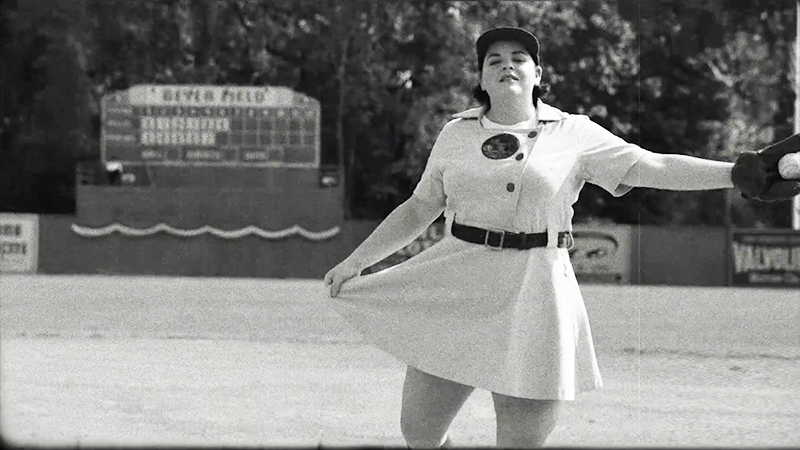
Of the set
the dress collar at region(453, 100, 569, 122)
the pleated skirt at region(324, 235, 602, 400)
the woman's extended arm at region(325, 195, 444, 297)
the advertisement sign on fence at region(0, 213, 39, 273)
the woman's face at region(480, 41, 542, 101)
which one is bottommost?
the advertisement sign on fence at region(0, 213, 39, 273)

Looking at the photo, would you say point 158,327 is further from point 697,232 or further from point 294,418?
point 697,232

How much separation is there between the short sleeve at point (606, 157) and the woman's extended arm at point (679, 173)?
2cm

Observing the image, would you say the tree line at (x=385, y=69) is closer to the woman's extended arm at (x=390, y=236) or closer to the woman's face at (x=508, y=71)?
the woman's extended arm at (x=390, y=236)

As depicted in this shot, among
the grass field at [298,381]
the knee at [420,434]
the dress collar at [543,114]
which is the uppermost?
the dress collar at [543,114]

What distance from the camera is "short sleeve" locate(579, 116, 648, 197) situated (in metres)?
3.67

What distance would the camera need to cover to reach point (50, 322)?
12352 millimetres

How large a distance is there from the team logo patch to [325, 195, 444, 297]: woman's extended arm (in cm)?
31

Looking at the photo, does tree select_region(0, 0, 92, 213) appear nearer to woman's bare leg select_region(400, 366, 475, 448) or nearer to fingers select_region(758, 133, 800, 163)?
woman's bare leg select_region(400, 366, 475, 448)

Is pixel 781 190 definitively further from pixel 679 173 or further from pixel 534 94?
pixel 534 94

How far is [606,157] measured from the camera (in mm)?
3691

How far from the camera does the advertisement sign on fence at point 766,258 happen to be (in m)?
23.4

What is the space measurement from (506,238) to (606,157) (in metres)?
0.37

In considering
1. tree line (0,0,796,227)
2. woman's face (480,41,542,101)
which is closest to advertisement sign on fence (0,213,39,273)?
tree line (0,0,796,227)

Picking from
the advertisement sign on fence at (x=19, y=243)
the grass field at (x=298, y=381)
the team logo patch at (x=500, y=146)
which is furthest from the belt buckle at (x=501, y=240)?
the advertisement sign on fence at (x=19, y=243)
